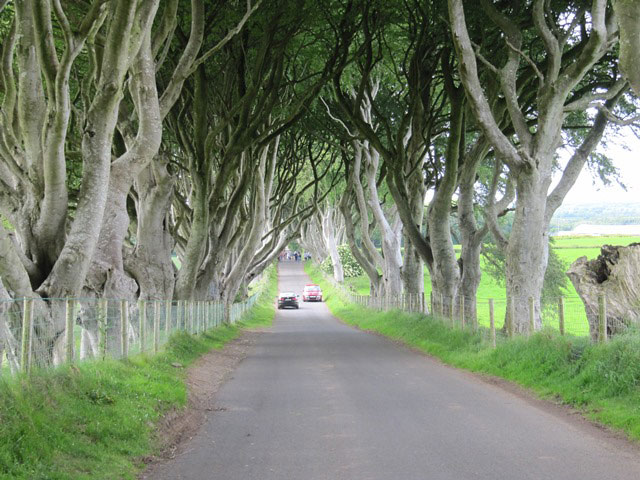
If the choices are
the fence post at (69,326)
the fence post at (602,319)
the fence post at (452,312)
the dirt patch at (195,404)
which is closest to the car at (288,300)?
the dirt patch at (195,404)

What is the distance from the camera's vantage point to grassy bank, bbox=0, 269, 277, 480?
235 inches

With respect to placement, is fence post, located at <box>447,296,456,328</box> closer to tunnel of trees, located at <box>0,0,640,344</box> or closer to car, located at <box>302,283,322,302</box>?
tunnel of trees, located at <box>0,0,640,344</box>

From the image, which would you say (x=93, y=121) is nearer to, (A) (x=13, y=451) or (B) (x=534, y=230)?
(A) (x=13, y=451)

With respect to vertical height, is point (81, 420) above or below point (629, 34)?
below

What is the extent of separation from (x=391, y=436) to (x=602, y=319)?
460 centimetres

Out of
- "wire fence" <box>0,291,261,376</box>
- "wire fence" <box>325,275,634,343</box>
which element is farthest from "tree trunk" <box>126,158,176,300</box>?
"wire fence" <box>325,275,634,343</box>

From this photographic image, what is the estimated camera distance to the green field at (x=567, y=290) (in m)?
14.2

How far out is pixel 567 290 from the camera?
4403 centimetres

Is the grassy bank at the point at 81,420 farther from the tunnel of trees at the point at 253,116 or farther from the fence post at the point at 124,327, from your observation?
the tunnel of trees at the point at 253,116

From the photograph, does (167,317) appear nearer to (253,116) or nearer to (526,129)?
(253,116)

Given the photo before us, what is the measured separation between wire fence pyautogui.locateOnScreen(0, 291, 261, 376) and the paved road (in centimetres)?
191

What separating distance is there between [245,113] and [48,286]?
31.9ft

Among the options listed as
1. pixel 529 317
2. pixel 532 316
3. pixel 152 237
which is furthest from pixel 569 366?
pixel 152 237

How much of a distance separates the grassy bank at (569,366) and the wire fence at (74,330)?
6.57 m
